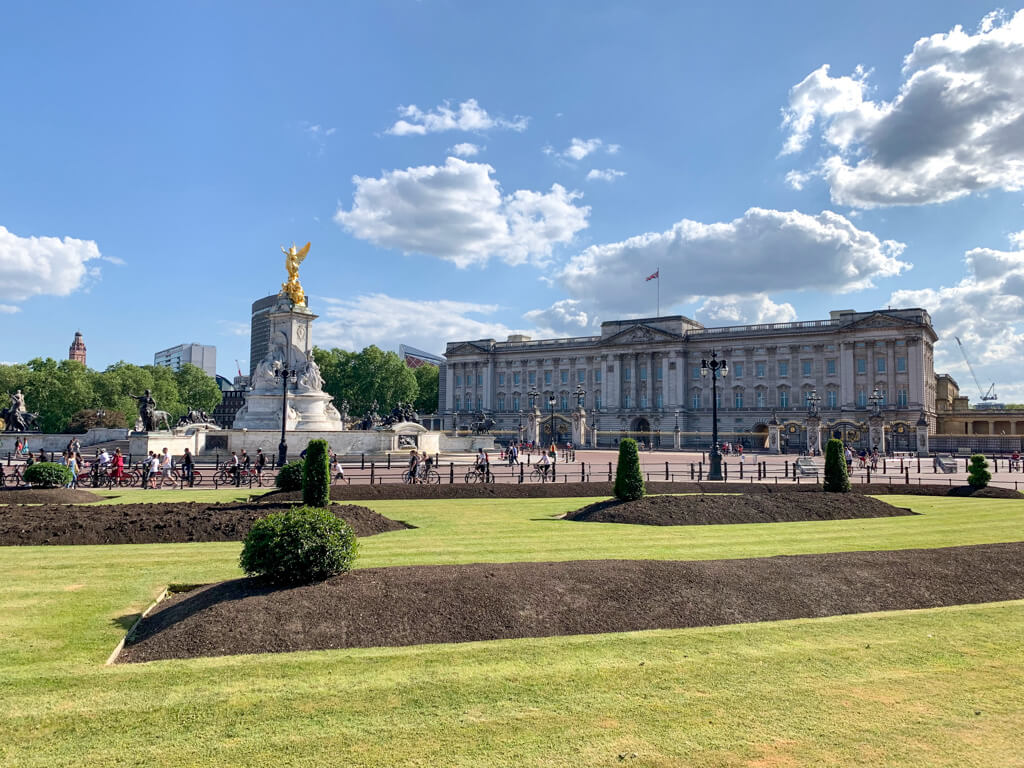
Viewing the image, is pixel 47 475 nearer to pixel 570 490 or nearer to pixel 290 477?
pixel 290 477

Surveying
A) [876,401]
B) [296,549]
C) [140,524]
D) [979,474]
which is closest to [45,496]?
[140,524]

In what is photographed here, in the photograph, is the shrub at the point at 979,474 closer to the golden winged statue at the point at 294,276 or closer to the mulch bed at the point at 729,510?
the mulch bed at the point at 729,510

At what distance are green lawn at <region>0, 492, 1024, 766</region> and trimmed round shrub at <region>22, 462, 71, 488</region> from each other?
15809 mm

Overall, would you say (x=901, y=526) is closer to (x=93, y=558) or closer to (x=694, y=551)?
(x=694, y=551)

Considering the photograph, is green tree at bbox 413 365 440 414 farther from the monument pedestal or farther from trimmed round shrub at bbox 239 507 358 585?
trimmed round shrub at bbox 239 507 358 585

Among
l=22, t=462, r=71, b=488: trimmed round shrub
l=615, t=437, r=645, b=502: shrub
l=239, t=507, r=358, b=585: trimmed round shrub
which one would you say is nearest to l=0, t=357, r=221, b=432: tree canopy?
l=22, t=462, r=71, b=488: trimmed round shrub

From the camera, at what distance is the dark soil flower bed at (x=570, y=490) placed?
1003 inches

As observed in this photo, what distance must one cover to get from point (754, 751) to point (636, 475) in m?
14.7

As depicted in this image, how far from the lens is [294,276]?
56906mm

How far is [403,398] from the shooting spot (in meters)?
122

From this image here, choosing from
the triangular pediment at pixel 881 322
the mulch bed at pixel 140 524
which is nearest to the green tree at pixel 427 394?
the triangular pediment at pixel 881 322

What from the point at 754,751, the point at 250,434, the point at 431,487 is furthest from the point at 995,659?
the point at 250,434

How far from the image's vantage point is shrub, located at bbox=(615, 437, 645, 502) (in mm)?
20578

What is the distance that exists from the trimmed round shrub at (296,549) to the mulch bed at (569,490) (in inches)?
564
